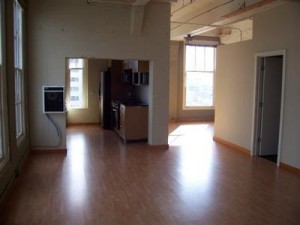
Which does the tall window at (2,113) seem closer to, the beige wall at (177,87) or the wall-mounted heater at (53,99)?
the wall-mounted heater at (53,99)

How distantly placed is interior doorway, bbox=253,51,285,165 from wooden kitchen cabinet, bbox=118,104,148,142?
2475 millimetres

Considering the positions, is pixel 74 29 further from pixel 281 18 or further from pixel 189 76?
pixel 189 76

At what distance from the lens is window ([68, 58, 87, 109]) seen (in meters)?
9.91

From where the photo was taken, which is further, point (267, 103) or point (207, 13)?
point (207, 13)

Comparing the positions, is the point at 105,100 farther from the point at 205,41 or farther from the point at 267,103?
the point at 267,103

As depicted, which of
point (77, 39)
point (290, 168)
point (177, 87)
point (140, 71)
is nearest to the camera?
point (290, 168)

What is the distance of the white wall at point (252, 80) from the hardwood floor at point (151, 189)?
56 centimetres

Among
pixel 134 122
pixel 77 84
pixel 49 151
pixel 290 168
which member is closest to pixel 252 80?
pixel 290 168

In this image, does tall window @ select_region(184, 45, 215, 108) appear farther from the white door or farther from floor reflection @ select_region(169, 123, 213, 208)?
the white door

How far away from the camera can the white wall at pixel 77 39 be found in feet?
19.7

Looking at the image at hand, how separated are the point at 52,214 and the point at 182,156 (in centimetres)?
328

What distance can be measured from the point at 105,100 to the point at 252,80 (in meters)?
4.48

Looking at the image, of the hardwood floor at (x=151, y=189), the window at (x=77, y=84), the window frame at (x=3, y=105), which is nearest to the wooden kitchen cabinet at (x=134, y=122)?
the hardwood floor at (x=151, y=189)

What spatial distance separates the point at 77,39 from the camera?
6180mm
